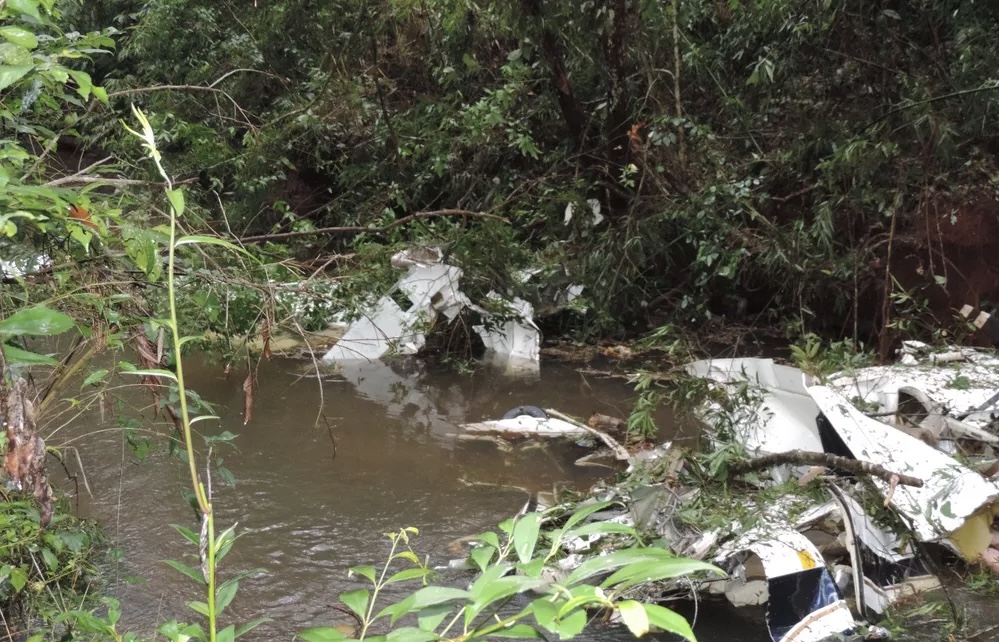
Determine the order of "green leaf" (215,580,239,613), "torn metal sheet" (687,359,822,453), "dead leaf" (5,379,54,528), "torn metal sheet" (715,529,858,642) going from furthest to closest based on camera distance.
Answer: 1. "torn metal sheet" (687,359,822,453)
2. "torn metal sheet" (715,529,858,642)
3. "dead leaf" (5,379,54,528)
4. "green leaf" (215,580,239,613)

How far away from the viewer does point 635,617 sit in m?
0.57

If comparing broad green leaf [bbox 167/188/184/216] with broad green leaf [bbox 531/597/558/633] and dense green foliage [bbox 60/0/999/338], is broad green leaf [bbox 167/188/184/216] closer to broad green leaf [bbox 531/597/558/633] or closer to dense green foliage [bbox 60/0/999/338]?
broad green leaf [bbox 531/597/558/633]

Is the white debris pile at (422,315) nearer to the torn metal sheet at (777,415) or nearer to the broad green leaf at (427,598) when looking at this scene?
the torn metal sheet at (777,415)

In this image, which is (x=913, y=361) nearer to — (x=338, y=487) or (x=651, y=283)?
(x=651, y=283)

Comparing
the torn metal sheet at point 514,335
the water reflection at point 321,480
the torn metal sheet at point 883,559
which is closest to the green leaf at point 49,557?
the water reflection at point 321,480

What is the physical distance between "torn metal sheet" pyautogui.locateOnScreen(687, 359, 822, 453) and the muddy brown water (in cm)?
66

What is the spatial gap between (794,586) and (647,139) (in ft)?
12.2

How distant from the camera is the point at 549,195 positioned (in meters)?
5.71

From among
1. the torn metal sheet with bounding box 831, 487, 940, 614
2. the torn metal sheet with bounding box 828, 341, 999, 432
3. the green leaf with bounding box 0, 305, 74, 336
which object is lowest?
the torn metal sheet with bounding box 831, 487, 940, 614

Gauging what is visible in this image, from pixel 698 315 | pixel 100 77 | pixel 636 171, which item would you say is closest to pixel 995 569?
pixel 698 315

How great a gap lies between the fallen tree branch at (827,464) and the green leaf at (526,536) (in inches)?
67.5

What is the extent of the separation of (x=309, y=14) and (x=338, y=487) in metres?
4.39

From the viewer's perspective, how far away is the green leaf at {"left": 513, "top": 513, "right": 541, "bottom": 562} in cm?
73

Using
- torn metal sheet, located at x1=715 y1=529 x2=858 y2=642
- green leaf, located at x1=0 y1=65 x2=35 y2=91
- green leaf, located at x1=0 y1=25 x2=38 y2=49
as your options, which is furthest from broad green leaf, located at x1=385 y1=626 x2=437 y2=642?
torn metal sheet, located at x1=715 y1=529 x2=858 y2=642
